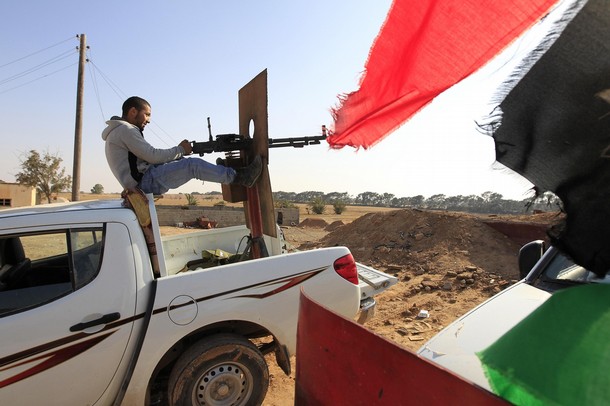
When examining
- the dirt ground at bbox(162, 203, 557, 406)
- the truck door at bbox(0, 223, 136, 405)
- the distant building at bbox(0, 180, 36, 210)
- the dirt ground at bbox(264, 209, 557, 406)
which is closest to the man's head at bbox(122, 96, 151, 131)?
the truck door at bbox(0, 223, 136, 405)

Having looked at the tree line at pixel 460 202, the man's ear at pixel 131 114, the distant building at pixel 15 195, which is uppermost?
the distant building at pixel 15 195

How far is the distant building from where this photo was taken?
30953 mm

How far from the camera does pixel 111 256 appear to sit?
2682 millimetres

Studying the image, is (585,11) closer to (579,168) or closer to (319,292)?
(579,168)

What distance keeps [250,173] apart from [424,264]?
6372 mm

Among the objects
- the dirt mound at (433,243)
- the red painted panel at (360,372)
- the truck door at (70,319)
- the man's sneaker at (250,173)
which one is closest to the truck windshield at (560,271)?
the red painted panel at (360,372)

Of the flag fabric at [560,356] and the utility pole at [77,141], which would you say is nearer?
the flag fabric at [560,356]

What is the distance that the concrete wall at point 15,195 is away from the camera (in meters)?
31.0

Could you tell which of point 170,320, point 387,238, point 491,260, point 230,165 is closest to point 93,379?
point 170,320

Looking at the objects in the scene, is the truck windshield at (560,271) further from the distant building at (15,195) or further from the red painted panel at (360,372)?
the distant building at (15,195)

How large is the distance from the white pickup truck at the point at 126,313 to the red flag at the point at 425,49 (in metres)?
1.72

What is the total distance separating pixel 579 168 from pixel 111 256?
271 cm

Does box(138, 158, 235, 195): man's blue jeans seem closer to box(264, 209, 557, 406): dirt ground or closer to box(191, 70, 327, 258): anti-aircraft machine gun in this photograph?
box(191, 70, 327, 258): anti-aircraft machine gun

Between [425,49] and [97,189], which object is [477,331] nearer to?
[425,49]
